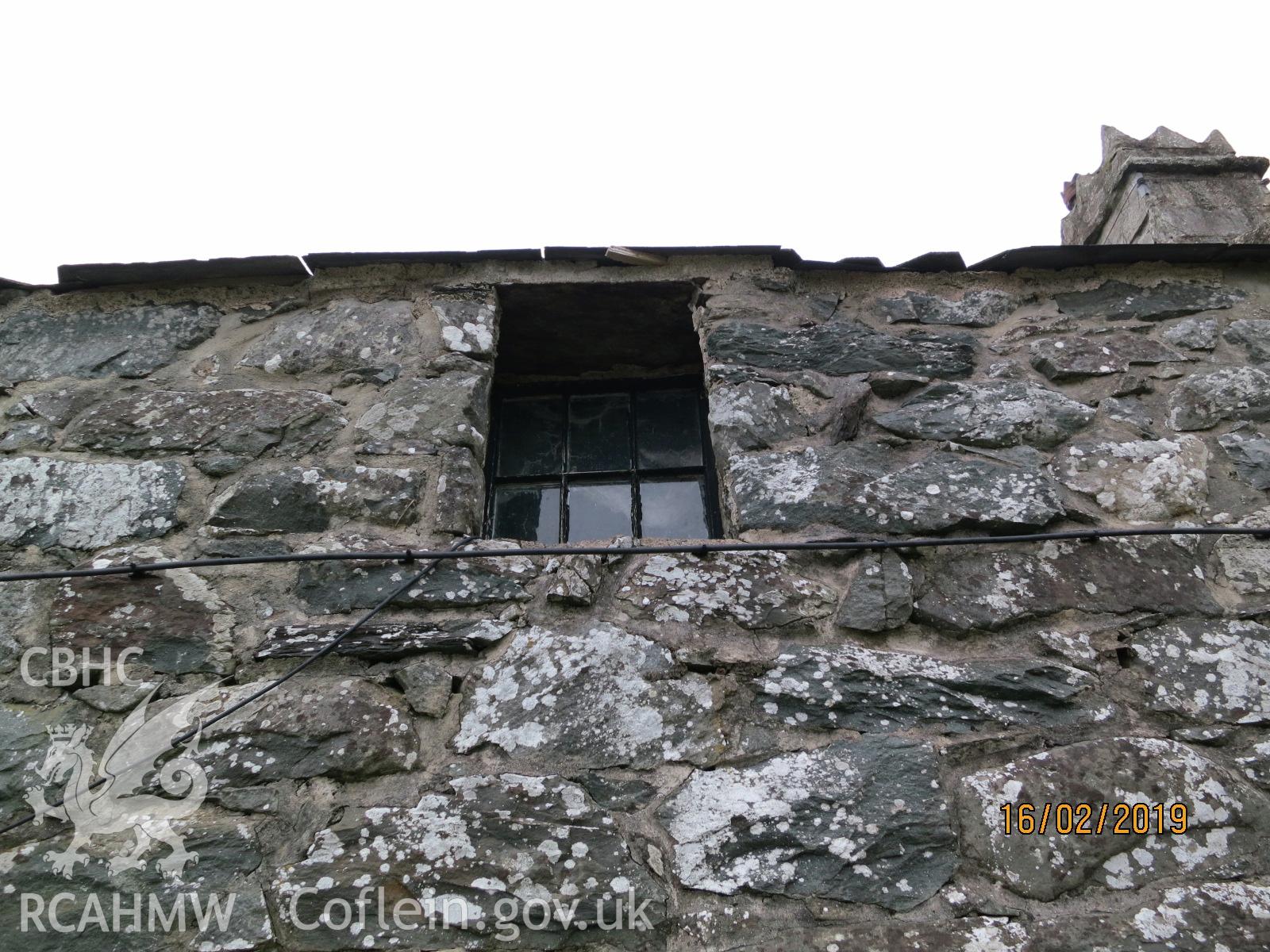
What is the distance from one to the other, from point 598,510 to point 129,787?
51.1 inches

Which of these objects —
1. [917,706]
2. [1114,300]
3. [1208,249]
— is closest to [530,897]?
[917,706]

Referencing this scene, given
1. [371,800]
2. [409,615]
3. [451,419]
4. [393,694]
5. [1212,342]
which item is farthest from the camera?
[1212,342]

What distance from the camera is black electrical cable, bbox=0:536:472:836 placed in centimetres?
159

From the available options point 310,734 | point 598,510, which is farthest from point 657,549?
point 310,734

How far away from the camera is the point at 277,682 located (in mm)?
1683

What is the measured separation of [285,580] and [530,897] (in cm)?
85

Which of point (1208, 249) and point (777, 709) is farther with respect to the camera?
point (1208, 249)

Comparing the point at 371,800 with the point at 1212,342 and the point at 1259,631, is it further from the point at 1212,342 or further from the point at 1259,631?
the point at 1212,342

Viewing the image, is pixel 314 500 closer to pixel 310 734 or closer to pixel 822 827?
pixel 310 734

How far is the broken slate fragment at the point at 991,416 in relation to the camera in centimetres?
213

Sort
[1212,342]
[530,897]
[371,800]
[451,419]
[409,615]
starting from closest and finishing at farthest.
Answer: [530,897]
[371,800]
[409,615]
[451,419]
[1212,342]

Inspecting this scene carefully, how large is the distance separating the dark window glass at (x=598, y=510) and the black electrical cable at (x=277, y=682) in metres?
0.61

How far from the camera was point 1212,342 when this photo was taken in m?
2.36

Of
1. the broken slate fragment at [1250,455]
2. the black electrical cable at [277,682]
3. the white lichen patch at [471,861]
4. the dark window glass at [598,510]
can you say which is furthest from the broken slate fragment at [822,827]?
the broken slate fragment at [1250,455]
